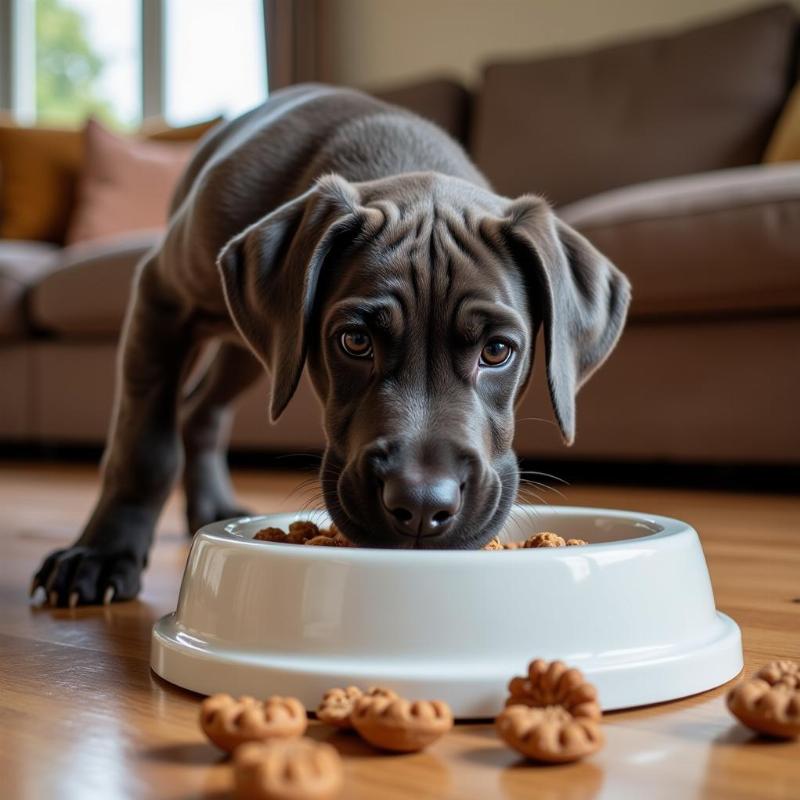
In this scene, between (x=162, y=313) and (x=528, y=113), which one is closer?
(x=162, y=313)

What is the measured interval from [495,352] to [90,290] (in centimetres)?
365

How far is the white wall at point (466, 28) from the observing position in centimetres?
621

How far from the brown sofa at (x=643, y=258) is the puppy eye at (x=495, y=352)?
6.46 ft

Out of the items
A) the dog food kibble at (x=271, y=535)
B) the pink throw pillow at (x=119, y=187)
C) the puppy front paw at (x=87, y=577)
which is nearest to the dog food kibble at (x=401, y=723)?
the dog food kibble at (x=271, y=535)

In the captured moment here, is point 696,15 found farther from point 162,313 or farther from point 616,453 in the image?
point 162,313

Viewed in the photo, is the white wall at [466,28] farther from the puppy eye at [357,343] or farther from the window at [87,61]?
the puppy eye at [357,343]

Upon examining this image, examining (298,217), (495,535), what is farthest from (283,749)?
(298,217)

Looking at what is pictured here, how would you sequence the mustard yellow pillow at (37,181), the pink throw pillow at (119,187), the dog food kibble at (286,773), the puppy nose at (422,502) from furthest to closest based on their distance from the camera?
the mustard yellow pillow at (37,181)
the pink throw pillow at (119,187)
the puppy nose at (422,502)
the dog food kibble at (286,773)

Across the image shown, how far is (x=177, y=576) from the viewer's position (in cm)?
237

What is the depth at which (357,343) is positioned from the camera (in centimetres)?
180

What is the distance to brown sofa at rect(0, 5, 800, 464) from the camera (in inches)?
144

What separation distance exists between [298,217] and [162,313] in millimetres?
561

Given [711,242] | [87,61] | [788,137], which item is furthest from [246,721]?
[87,61]

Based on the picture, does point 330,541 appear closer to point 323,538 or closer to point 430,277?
point 323,538
